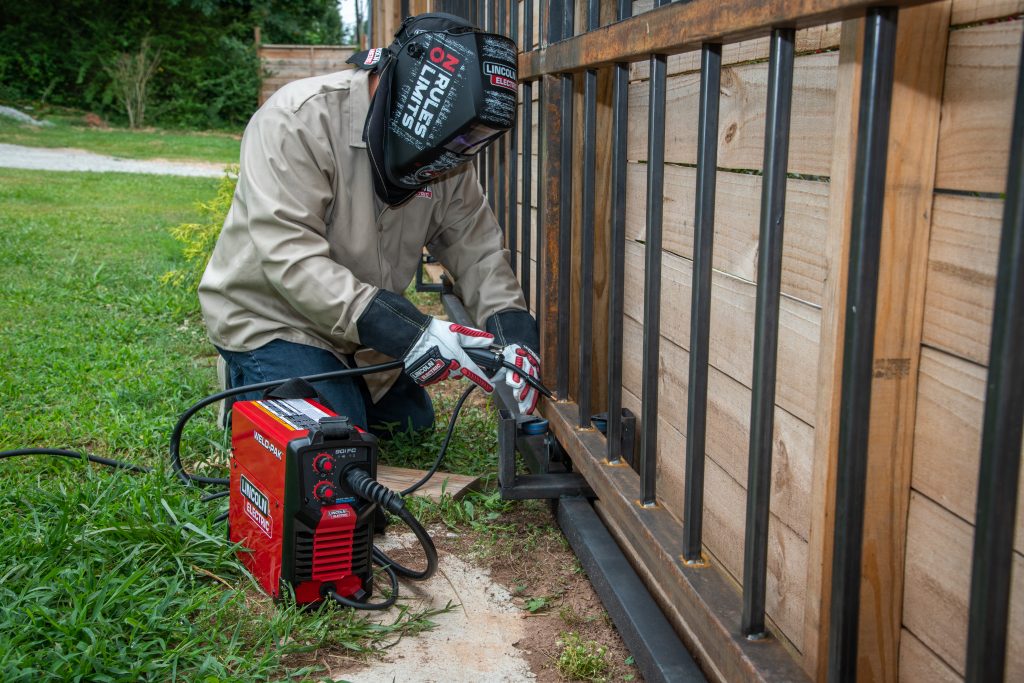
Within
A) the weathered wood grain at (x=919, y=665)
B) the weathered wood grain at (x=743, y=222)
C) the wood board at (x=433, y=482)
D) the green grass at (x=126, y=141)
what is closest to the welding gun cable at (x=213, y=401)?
the wood board at (x=433, y=482)

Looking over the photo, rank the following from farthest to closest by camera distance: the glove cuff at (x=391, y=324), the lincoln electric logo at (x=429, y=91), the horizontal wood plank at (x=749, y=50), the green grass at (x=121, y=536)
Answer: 1. the glove cuff at (x=391, y=324)
2. the lincoln electric logo at (x=429, y=91)
3. the green grass at (x=121, y=536)
4. the horizontal wood plank at (x=749, y=50)

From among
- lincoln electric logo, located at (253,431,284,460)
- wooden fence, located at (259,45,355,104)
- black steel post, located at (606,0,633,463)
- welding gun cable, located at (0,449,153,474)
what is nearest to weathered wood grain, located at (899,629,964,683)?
black steel post, located at (606,0,633,463)

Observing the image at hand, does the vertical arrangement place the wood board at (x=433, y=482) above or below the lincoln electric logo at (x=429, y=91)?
below

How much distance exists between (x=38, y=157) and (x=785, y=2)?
585 inches

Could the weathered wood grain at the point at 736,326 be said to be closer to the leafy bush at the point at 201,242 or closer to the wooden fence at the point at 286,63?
the leafy bush at the point at 201,242

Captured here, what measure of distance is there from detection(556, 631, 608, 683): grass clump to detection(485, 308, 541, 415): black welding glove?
75 centimetres

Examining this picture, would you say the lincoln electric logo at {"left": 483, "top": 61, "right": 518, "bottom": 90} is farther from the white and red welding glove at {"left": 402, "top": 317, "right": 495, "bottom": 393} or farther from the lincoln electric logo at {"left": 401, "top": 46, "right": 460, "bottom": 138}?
the white and red welding glove at {"left": 402, "top": 317, "right": 495, "bottom": 393}

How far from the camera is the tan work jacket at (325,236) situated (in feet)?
8.75

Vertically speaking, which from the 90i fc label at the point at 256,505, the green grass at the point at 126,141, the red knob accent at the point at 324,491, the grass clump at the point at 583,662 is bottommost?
the grass clump at the point at 583,662

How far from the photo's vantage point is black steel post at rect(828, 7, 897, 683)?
108 cm

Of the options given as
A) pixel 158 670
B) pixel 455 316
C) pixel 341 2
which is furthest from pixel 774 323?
pixel 341 2

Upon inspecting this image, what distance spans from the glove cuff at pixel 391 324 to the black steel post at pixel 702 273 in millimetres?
1138

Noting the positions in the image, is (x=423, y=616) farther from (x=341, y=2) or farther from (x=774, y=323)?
(x=341, y=2)

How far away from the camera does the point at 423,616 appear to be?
7.14 ft
